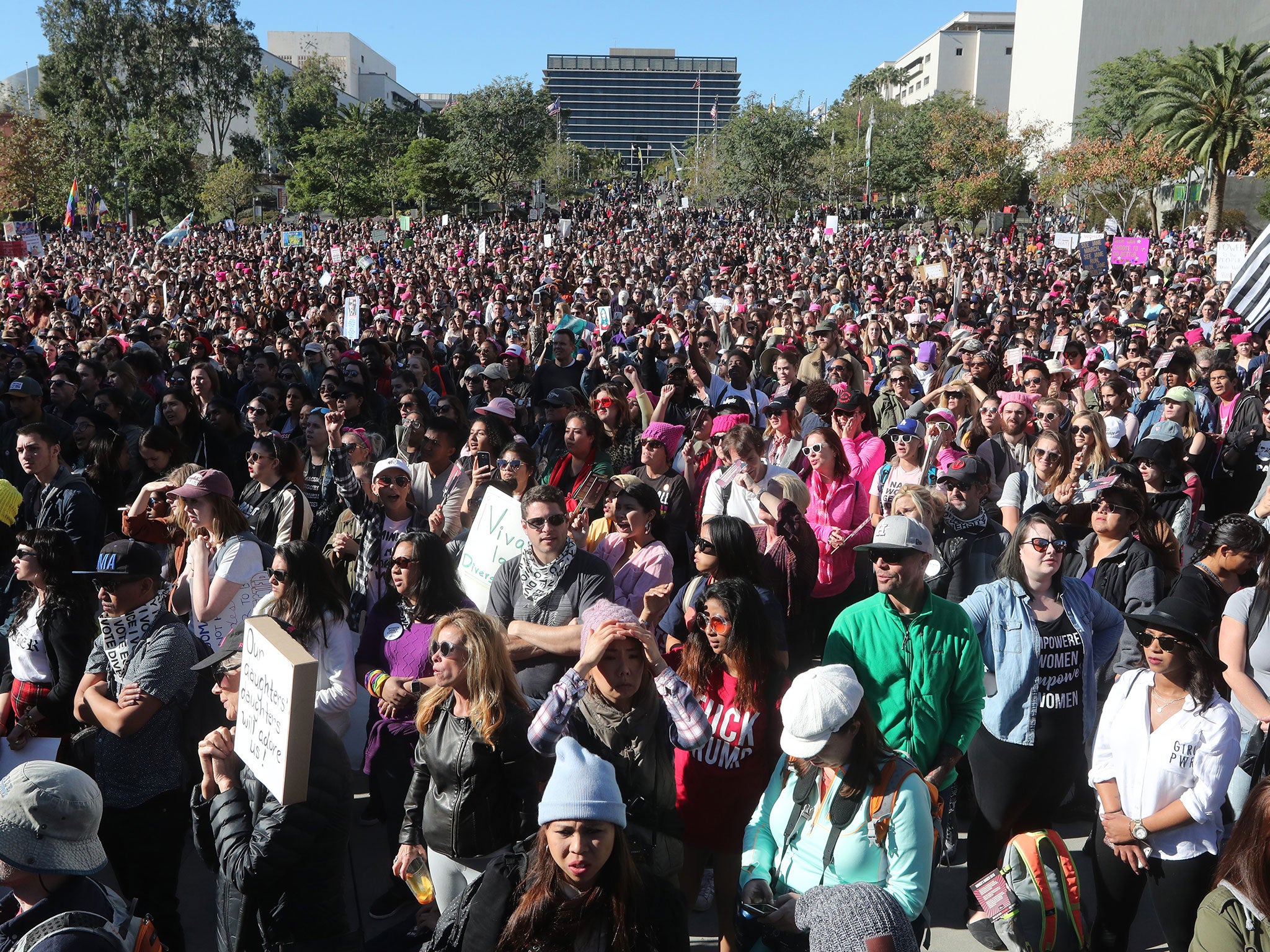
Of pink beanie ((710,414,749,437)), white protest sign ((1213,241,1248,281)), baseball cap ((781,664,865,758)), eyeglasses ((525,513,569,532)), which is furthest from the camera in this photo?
white protest sign ((1213,241,1248,281))

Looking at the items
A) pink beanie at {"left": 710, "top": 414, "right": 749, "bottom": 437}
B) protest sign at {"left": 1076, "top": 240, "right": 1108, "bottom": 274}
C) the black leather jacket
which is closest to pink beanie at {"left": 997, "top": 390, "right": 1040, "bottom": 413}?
pink beanie at {"left": 710, "top": 414, "right": 749, "bottom": 437}

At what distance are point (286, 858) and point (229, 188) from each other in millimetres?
58456

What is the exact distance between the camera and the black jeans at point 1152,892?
3219mm

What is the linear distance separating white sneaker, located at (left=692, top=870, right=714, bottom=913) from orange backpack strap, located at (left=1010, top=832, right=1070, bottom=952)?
4.00 feet

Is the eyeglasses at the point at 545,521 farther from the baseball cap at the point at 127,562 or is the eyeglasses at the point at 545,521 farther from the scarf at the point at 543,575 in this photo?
the baseball cap at the point at 127,562

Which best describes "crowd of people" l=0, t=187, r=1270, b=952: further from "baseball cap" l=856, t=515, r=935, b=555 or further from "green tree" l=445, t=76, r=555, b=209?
"green tree" l=445, t=76, r=555, b=209

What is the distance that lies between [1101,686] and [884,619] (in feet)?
6.16

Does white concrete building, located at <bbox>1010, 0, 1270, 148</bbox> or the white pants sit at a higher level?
white concrete building, located at <bbox>1010, 0, 1270, 148</bbox>

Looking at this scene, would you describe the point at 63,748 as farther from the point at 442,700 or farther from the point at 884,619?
the point at 884,619

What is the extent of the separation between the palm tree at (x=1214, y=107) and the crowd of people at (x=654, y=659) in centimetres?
3536

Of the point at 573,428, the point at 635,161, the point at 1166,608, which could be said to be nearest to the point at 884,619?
the point at 1166,608

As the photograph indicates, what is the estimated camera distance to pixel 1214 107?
37844 millimetres

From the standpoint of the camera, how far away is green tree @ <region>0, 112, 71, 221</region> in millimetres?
45688

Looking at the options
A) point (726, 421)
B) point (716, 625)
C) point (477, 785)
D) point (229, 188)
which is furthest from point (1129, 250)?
point (229, 188)
